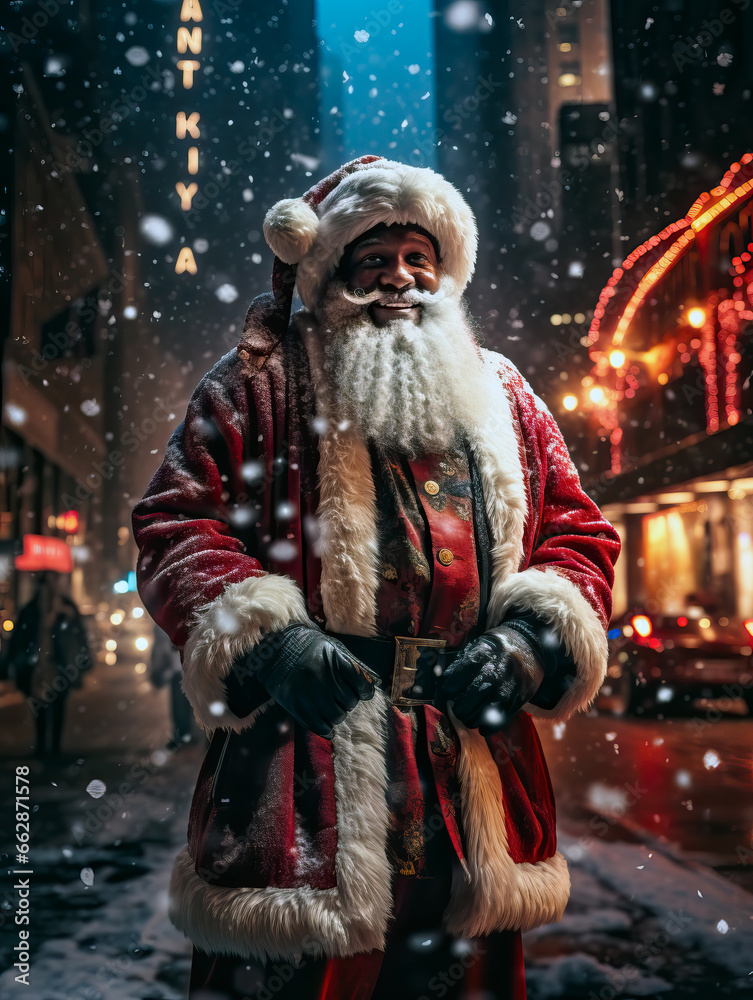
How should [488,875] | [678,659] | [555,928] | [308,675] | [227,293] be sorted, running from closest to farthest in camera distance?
[308,675], [488,875], [555,928], [227,293], [678,659]

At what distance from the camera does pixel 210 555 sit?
1631mm

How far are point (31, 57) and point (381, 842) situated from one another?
392 cm

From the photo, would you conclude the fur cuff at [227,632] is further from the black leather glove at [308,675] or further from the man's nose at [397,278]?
the man's nose at [397,278]

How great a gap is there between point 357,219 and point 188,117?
2481mm

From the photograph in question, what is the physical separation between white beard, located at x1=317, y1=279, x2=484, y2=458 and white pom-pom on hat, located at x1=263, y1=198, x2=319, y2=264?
0.53 feet

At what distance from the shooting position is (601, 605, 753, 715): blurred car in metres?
7.54

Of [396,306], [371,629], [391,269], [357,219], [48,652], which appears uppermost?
[357,219]

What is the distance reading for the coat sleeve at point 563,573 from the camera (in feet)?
5.52

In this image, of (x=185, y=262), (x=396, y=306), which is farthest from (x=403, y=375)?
(x=185, y=262)

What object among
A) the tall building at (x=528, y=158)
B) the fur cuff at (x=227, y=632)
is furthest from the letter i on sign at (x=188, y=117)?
Answer: the fur cuff at (x=227, y=632)

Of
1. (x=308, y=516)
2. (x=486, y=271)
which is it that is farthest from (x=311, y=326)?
(x=486, y=271)

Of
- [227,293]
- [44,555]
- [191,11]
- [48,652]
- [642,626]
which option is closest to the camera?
[191,11]

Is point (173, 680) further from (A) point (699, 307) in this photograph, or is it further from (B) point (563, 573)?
(A) point (699, 307)

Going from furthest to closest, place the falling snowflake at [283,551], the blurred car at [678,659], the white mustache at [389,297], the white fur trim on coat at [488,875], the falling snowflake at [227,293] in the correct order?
1. the blurred car at [678,659]
2. the falling snowflake at [227,293]
3. the white mustache at [389,297]
4. the falling snowflake at [283,551]
5. the white fur trim on coat at [488,875]
